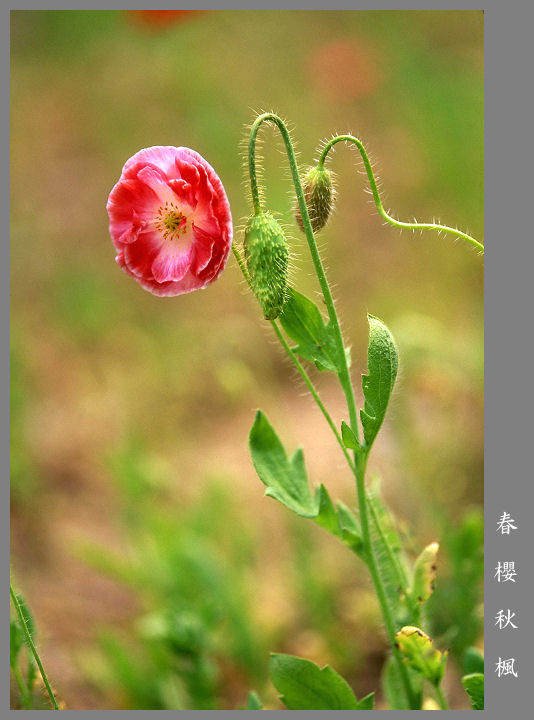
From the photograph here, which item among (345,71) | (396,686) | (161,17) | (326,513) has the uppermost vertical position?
(161,17)

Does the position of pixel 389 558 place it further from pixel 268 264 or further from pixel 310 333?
pixel 268 264

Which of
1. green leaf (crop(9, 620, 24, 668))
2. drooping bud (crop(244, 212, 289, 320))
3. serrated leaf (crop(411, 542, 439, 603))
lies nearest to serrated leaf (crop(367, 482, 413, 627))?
serrated leaf (crop(411, 542, 439, 603))

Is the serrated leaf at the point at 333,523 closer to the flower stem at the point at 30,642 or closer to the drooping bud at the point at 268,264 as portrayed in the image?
the drooping bud at the point at 268,264

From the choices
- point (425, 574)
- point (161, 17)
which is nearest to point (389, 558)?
point (425, 574)

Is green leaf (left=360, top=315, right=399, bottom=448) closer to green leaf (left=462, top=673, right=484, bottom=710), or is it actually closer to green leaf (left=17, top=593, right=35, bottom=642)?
green leaf (left=462, top=673, right=484, bottom=710)

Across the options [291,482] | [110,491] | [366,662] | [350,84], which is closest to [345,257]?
[350,84]

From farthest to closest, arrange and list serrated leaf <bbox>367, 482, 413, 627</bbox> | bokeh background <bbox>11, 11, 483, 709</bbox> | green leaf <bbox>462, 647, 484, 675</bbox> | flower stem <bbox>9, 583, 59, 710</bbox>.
→ bokeh background <bbox>11, 11, 483, 709</bbox> → green leaf <bbox>462, 647, 484, 675</bbox> → serrated leaf <bbox>367, 482, 413, 627</bbox> → flower stem <bbox>9, 583, 59, 710</bbox>
